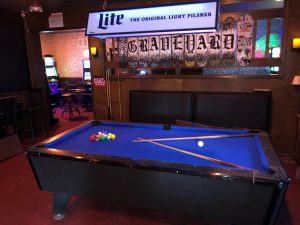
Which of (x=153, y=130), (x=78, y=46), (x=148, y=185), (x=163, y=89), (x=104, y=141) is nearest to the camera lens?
(x=148, y=185)

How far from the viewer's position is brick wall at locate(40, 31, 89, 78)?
8.50m

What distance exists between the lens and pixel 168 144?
2.19 meters

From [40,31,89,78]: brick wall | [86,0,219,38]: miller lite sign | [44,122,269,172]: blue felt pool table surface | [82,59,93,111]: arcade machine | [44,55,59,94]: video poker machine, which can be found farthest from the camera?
[40,31,89,78]: brick wall

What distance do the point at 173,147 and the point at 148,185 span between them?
0.46 meters

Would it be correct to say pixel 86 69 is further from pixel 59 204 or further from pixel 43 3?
pixel 59 204

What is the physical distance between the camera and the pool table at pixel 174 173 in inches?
61.9

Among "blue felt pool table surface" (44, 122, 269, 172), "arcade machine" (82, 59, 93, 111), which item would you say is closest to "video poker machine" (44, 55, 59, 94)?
"arcade machine" (82, 59, 93, 111)

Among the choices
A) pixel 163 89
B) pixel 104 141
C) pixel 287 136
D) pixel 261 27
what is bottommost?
pixel 287 136

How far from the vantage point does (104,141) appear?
2330mm

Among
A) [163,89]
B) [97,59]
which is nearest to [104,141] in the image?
[163,89]

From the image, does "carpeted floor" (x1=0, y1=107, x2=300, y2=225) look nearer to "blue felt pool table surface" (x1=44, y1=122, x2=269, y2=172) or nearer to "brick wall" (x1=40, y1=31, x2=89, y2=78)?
"blue felt pool table surface" (x1=44, y1=122, x2=269, y2=172)

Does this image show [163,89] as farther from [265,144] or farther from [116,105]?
[265,144]

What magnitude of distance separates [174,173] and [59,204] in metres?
1.32

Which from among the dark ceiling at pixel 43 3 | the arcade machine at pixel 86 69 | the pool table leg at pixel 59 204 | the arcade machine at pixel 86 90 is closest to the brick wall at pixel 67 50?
the arcade machine at pixel 86 69
